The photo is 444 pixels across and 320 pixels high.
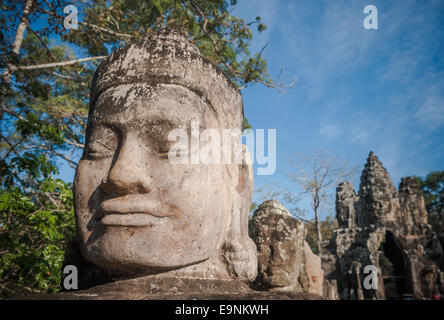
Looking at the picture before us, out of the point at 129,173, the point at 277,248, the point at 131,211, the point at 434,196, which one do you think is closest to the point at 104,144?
the point at 129,173

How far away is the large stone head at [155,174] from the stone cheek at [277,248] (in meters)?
0.35

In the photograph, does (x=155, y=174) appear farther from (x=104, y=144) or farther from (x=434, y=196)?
(x=434, y=196)

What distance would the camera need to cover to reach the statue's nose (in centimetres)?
181

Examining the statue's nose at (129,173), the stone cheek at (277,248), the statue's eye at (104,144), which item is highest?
the statue's eye at (104,144)

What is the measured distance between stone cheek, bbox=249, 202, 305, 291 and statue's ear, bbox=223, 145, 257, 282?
0.99 feet

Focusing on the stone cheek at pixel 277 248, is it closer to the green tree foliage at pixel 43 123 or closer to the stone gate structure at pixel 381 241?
the green tree foliage at pixel 43 123

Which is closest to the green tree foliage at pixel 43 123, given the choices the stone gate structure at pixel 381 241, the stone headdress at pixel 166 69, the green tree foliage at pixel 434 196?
the stone headdress at pixel 166 69

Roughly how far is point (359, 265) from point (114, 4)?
14326 millimetres

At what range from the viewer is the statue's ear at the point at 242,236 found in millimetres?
2205

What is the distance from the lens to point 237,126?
2543 millimetres

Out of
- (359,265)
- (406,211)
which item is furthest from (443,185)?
(359,265)
